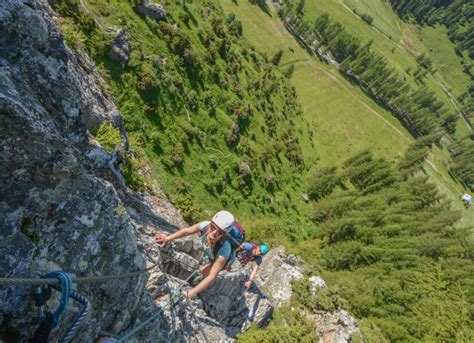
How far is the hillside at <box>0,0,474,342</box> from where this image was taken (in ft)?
69.4

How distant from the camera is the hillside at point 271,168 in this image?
2114 centimetres

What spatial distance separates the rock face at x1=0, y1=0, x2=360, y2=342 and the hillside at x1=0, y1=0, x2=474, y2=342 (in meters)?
0.62

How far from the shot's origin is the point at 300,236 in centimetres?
4366

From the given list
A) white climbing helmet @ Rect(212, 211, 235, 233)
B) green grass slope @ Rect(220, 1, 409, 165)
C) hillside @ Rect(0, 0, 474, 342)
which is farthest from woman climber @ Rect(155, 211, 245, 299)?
green grass slope @ Rect(220, 1, 409, 165)

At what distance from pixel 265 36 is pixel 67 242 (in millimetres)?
87775

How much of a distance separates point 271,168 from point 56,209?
3748 centimetres

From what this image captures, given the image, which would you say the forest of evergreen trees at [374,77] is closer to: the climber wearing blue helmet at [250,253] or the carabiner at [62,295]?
the climber wearing blue helmet at [250,253]

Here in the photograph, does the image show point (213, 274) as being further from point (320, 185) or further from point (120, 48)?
point (320, 185)

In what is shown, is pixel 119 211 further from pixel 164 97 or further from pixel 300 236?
pixel 300 236

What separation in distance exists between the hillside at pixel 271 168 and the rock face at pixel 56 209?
2.03ft

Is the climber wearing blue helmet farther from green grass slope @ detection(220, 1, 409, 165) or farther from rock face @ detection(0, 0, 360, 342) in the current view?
green grass slope @ detection(220, 1, 409, 165)

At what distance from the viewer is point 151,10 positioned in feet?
96.4

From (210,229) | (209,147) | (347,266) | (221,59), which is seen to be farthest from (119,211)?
(347,266)

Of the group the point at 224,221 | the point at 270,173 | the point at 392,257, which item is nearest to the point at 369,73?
the point at 392,257
